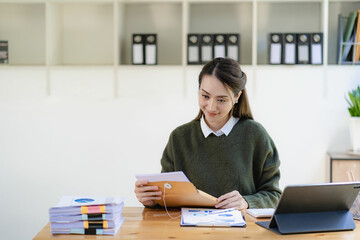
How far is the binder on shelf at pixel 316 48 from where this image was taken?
390 centimetres

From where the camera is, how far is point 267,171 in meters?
2.46

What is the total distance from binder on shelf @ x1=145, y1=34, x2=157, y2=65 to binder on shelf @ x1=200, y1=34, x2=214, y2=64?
0.36 metres

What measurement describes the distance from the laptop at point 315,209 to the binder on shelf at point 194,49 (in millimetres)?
2200

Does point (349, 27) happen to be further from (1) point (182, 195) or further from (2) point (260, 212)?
(1) point (182, 195)

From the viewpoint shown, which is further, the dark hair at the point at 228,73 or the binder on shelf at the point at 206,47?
the binder on shelf at the point at 206,47

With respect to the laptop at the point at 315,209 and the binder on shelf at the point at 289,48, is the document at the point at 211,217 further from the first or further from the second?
the binder on shelf at the point at 289,48

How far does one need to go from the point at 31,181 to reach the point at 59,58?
104 cm

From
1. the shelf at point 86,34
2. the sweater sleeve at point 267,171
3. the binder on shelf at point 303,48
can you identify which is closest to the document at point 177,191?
the sweater sleeve at point 267,171

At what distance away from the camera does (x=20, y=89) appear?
423 centimetres

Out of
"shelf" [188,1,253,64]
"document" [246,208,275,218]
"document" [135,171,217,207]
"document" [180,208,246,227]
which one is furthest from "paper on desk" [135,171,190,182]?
"shelf" [188,1,253,64]

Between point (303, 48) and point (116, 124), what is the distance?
158cm

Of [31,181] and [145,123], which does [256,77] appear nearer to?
[145,123]

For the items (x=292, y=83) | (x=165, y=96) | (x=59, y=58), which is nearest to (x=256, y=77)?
(x=292, y=83)

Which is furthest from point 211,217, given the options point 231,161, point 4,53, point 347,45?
point 4,53
